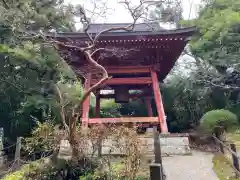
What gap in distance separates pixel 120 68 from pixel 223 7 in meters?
6.30

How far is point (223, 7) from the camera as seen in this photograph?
12.5 meters

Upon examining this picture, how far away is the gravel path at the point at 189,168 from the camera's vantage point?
19.3ft

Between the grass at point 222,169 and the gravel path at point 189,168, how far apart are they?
4.7 inches

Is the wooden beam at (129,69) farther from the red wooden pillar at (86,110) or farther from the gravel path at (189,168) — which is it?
the gravel path at (189,168)

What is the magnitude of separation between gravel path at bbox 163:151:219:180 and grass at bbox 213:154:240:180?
12cm

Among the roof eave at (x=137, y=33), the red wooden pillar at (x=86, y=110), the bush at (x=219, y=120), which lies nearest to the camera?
the roof eave at (x=137, y=33)

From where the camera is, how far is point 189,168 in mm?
6539

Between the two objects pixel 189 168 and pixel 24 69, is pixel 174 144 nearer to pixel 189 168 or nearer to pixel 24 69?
pixel 189 168

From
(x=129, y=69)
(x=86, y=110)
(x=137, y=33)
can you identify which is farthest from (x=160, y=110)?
(x=137, y=33)

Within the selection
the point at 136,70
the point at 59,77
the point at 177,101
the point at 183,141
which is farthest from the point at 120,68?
the point at 177,101

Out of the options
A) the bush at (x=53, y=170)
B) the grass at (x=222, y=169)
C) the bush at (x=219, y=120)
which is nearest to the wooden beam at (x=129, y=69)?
the bush at (x=219, y=120)

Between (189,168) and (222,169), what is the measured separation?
2.63ft

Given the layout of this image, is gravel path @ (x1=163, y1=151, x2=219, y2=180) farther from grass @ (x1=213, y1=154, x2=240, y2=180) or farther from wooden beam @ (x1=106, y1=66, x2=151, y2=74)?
wooden beam @ (x1=106, y1=66, x2=151, y2=74)

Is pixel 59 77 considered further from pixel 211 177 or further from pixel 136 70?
pixel 211 177
